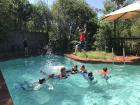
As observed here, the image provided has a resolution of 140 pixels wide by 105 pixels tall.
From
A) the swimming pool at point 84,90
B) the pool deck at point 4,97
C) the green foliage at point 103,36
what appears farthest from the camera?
the green foliage at point 103,36

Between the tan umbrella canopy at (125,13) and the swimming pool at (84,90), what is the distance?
317 cm

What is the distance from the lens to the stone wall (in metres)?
28.6

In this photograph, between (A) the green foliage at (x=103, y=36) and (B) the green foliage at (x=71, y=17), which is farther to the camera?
(B) the green foliage at (x=71, y=17)

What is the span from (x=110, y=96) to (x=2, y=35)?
55.5ft

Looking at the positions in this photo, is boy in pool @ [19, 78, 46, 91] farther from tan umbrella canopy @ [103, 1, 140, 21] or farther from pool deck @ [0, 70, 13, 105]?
tan umbrella canopy @ [103, 1, 140, 21]

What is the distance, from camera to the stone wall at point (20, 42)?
28.6 m

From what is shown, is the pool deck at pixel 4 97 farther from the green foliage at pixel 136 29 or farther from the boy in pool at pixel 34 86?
the green foliage at pixel 136 29

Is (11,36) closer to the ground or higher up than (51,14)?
closer to the ground

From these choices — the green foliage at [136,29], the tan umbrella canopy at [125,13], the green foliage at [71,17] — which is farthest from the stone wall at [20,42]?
the tan umbrella canopy at [125,13]

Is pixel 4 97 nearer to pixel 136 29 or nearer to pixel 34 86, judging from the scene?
pixel 34 86

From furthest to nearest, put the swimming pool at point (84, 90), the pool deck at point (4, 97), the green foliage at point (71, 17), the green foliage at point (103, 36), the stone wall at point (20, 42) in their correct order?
the green foliage at point (71, 17) → the stone wall at point (20, 42) → the green foliage at point (103, 36) → the swimming pool at point (84, 90) → the pool deck at point (4, 97)

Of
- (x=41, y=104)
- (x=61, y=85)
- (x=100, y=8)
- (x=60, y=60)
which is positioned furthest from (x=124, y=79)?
(x=100, y=8)

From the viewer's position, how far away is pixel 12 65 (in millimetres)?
21766

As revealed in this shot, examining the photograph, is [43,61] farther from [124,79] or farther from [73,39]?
[124,79]
